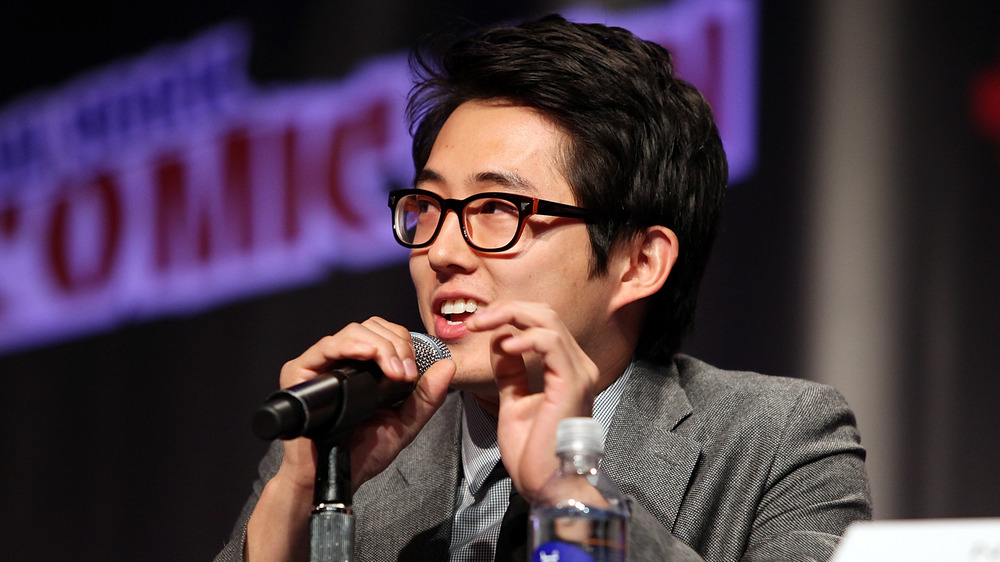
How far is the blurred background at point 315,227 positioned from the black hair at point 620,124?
20.1 inches

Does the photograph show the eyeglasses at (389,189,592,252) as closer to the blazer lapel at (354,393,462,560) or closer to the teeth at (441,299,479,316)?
the teeth at (441,299,479,316)

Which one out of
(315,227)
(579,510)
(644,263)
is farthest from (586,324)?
(315,227)

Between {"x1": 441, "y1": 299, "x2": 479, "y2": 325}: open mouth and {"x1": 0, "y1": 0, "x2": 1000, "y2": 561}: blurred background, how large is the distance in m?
1.04

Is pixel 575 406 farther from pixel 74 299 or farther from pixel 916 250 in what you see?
pixel 74 299

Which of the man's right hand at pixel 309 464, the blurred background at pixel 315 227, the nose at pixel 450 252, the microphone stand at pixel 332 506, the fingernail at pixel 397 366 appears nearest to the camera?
the microphone stand at pixel 332 506

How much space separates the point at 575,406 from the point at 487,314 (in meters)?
0.17

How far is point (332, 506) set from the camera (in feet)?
3.96

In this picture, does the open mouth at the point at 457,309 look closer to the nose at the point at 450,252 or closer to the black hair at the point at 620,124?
the nose at the point at 450,252

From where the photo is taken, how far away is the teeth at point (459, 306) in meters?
1.83

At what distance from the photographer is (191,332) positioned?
11.0 feet

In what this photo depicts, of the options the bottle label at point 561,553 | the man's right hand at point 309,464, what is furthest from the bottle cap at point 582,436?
the man's right hand at point 309,464

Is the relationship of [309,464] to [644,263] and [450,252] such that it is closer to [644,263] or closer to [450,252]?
[450,252]

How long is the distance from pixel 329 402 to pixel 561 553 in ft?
1.14

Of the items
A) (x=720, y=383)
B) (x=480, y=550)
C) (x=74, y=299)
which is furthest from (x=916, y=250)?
(x=74, y=299)
